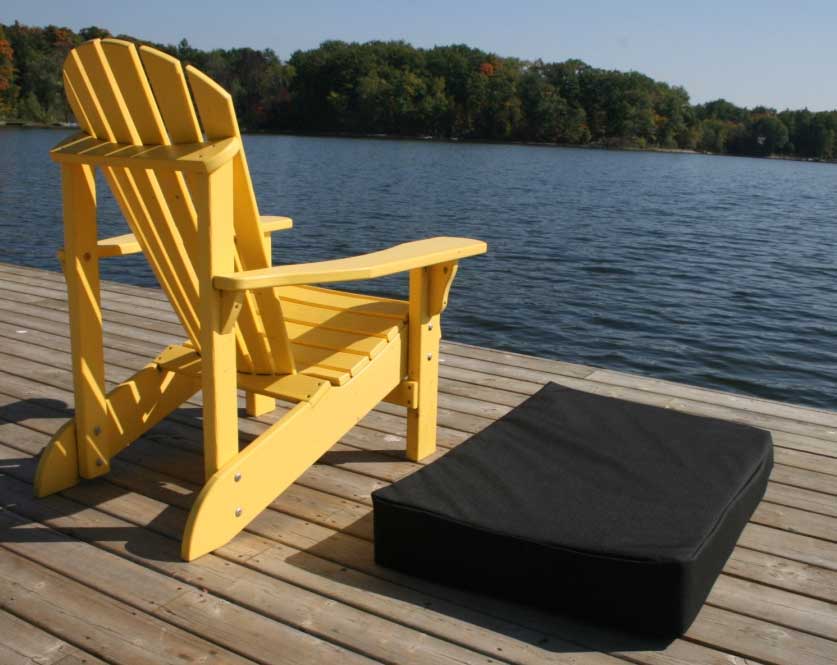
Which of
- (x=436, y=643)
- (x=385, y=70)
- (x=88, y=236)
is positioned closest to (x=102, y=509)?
(x=88, y=236)

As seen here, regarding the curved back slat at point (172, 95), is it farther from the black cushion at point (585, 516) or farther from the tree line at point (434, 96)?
the tree line at point (434, 96)

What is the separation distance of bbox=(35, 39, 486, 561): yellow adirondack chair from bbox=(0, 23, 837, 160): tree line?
64156 mm

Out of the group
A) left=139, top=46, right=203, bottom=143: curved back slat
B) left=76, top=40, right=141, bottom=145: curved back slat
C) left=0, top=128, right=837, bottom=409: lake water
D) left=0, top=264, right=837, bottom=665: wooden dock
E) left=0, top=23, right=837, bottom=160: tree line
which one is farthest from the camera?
left=0, top=23, right=837, bottom=160: tree line

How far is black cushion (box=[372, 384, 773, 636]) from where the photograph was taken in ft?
5.43

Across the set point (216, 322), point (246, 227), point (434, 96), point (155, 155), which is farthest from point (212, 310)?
point (434, 96)

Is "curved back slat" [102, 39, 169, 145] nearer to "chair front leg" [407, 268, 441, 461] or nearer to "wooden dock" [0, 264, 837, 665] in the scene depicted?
"chair front leg" [407, 268, 441, 461]

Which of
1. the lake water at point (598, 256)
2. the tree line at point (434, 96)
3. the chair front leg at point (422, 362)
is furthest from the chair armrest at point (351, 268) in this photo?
the tree line at point (434, 96)

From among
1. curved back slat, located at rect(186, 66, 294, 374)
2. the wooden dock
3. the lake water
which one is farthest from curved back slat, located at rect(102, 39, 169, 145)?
the lake water

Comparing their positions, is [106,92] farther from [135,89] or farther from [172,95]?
[172,95]

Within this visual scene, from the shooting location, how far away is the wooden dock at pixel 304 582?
1616mm

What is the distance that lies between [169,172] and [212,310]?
35cm

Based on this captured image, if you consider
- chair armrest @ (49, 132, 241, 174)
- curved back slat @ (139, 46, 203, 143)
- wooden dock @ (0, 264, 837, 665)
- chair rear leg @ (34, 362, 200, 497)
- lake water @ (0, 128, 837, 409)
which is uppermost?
curved back slat @ (139, 46, 203, 143)

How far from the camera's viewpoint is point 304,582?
6.01 ft

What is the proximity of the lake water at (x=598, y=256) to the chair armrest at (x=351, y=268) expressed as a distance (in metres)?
5.19
